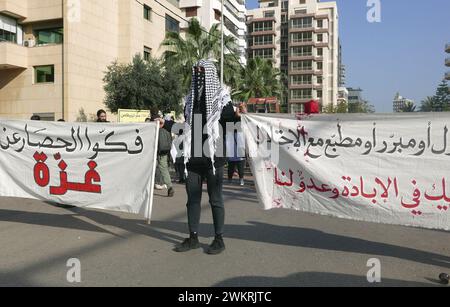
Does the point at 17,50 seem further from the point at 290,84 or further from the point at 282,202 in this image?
the point at 290,84

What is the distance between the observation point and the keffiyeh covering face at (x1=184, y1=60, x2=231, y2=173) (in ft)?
16.1

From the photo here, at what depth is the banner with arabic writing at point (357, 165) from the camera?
4.39 metres

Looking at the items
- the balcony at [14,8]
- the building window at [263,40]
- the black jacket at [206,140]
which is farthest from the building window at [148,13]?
the building window at [263,40]

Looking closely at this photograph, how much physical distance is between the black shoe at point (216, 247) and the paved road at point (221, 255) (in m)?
0.08

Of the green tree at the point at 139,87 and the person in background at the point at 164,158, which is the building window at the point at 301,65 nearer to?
the green tree at the point at 139,87

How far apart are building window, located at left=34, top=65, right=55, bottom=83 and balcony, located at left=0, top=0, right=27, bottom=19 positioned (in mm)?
3569

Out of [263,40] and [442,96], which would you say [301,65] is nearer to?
[263,40]

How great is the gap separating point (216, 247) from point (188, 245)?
34 centimetres

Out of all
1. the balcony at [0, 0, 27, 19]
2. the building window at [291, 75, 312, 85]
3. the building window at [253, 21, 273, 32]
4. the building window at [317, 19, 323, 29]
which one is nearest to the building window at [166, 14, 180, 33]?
the balcony at [0, 0, 27, 19]

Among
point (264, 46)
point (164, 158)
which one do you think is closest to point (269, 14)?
point (264, 46)

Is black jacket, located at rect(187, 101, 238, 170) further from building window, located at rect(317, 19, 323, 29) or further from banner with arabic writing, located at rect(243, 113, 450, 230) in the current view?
building window, located at rect(317, 19, 323, 29)

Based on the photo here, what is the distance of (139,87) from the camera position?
26.4 metres

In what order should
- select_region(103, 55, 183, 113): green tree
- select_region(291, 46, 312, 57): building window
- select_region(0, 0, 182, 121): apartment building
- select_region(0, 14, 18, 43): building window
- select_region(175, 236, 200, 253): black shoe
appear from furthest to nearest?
select_region(291, 46, 312, 57): building window < select_region(0, 14, 18, 43): building window < select_region(0, 0, 182, 121): apartment building < select_region(103, 55, 183, 113): green tree < select_region(175, 236, 200, 253): black shoe

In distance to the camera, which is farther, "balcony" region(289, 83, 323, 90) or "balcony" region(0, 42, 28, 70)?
"balcony" region(289, 83, 323, 90)
